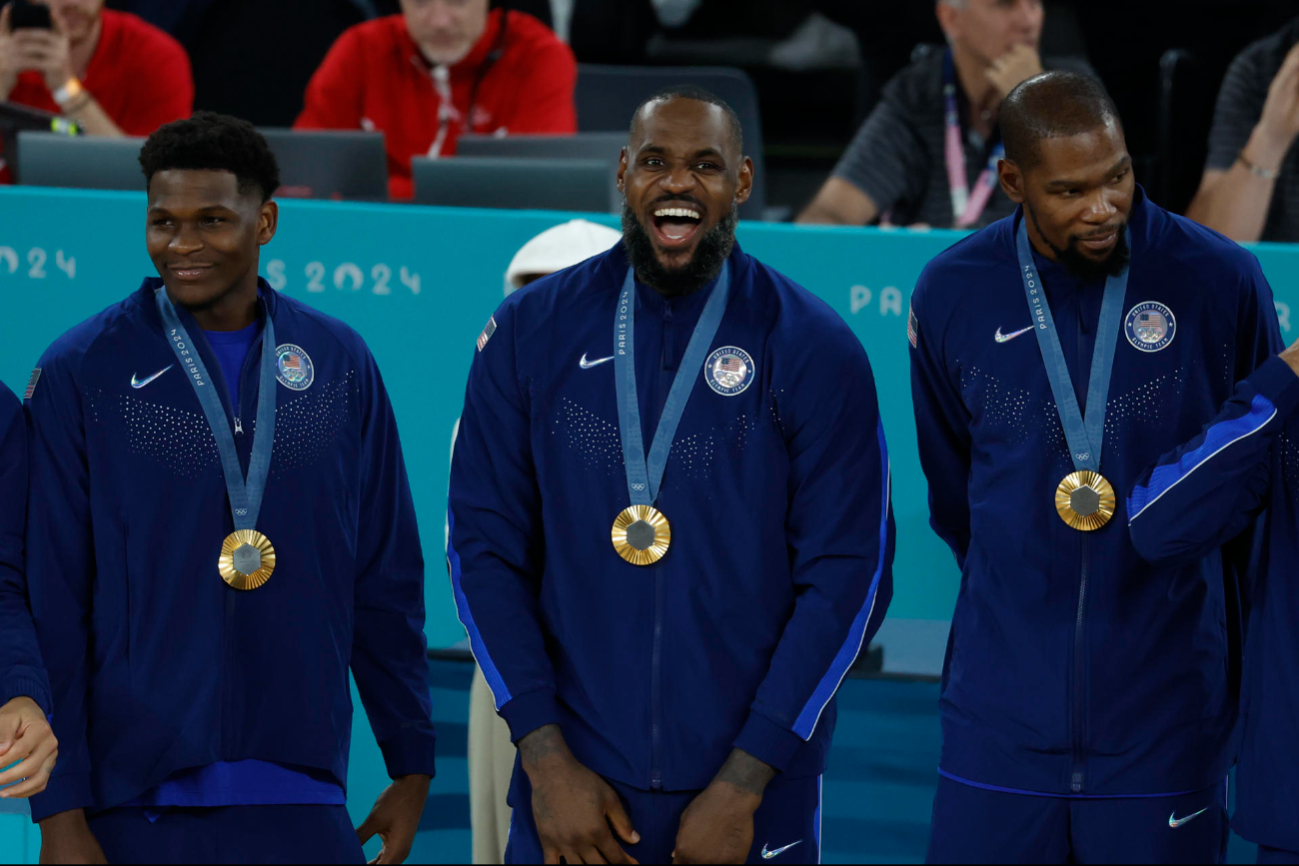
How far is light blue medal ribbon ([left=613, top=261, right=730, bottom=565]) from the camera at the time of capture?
2.51 m

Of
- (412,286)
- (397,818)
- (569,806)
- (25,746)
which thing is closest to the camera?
(25,746)

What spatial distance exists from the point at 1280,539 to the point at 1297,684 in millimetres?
226

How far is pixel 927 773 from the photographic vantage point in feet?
13.3

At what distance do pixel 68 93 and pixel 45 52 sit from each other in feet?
0.53

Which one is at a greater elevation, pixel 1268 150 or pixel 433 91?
pixel 433 91

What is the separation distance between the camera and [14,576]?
2.51 meters

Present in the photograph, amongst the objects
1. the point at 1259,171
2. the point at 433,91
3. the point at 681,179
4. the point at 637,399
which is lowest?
the point at 637,399

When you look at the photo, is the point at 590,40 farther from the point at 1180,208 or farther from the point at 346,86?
the point at 1180,208

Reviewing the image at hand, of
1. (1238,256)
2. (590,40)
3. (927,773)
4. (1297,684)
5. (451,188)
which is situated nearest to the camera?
(1297,684)

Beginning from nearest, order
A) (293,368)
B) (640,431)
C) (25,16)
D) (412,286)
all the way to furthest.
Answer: (640,431), (293,368), (412,286), (25,16)

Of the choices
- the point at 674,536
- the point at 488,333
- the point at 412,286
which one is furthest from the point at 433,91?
the point at 674,536

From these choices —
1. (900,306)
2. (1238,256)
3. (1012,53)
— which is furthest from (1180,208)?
(1238,256)

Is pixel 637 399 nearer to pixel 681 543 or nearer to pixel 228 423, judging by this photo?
pixel 681 543

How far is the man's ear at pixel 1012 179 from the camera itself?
8.86 ft
